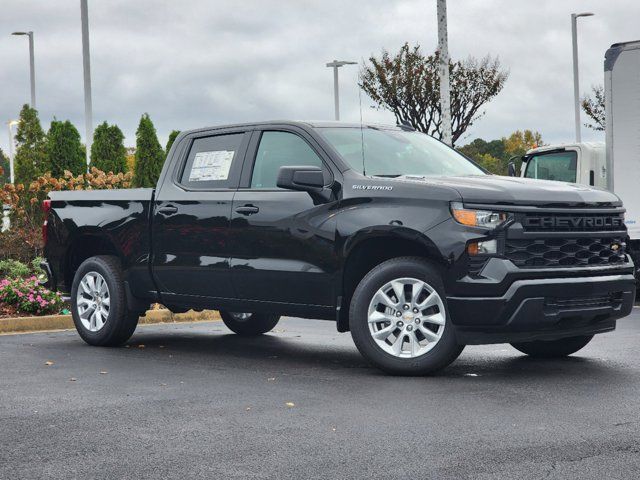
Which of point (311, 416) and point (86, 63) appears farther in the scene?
point (86, 63)

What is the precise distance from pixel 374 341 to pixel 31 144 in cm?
1622

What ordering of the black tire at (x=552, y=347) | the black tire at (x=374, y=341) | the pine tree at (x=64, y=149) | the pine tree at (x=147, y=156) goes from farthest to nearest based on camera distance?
the pine tree at (x=64, y=149)
the pine tree at (x=147, y=156)
the black tire at (x=552, y=347)
the black tire at (x=374, y=341)

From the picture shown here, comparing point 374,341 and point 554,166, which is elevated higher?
point 554,166

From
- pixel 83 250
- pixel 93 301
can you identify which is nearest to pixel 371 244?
pixel 93 301

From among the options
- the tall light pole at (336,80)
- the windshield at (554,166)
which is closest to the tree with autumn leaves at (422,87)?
the tall light pole at (336,80)

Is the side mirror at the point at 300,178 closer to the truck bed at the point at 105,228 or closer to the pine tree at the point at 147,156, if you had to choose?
the truck bed at the point at 105,228

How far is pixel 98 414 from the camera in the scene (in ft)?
21.5

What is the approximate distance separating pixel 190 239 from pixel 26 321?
13.1ft

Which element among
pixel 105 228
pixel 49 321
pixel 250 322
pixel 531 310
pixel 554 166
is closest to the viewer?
pixel 531 310

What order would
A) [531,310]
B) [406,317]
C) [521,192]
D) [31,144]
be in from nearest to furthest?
1. [531,310]
2. [521,192]
3. [406,317]
4. [31,144]

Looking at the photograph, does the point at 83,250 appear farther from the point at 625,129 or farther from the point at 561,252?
the point at 625,129

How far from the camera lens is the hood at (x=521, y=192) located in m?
7.51

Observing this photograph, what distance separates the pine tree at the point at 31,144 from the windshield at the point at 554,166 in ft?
34.3

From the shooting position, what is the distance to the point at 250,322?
11.3 metres
